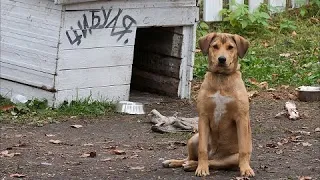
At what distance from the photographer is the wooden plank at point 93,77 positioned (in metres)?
9.07

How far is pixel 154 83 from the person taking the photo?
1046cm

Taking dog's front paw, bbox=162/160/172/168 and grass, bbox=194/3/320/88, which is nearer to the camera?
dog's front paw, bbox=162/160/172/168

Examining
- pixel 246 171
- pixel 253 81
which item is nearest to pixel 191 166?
pixel 246 171

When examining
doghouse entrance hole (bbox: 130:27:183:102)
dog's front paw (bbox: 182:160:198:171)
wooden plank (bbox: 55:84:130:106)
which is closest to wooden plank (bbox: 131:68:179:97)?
doghouse entrance hole (bbox: 130:27:183:102)

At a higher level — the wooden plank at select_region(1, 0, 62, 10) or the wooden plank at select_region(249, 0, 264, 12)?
the wooden plank at select_region(249, 0, 264, 12)

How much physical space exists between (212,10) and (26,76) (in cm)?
433

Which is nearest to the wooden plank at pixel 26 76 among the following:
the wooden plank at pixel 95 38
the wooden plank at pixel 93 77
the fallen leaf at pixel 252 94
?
the wooden plank at pixel 93 77

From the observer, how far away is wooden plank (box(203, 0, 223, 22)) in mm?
12875

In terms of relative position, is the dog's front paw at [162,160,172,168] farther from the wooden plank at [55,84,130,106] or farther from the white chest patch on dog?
the wooden plank at [55,84,130,106]

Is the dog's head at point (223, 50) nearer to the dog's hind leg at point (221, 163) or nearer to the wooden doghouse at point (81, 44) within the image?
the dog's hind leg at point (221, 163)

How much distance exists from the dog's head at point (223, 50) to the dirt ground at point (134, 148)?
78 centimetres

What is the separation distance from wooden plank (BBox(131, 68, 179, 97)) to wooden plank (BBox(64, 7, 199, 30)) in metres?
0.73

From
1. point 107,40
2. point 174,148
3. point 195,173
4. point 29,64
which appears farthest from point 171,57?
point 195,173

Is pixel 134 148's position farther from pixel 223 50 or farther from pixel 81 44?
pixel 81 44
